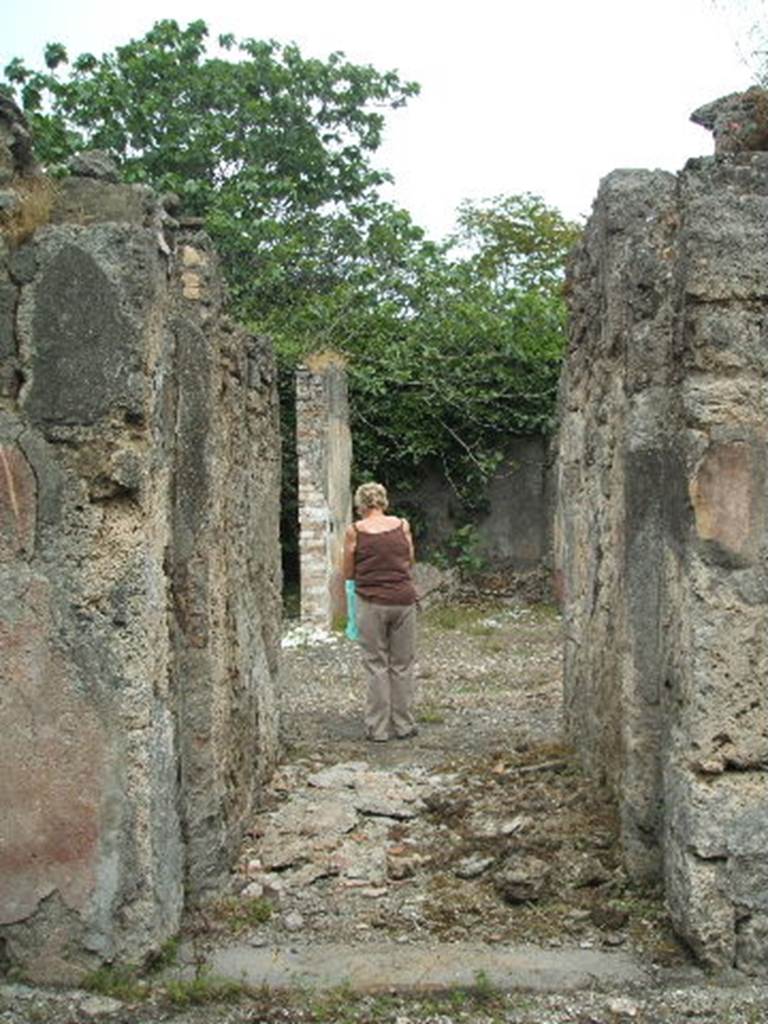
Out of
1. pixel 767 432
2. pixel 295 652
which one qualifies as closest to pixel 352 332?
pixel 295 652

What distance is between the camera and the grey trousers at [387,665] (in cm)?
693

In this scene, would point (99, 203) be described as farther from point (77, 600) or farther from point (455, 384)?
point (455, 384)

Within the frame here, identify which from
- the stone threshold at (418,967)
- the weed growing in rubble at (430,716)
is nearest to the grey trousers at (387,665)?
the weed growing in rubble at (430,716)

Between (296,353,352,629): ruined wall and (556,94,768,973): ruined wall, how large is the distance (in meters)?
7.02

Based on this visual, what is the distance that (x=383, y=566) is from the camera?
6.97 metres

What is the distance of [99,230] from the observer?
11.4ft

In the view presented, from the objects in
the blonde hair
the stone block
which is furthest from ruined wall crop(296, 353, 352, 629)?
the stone block

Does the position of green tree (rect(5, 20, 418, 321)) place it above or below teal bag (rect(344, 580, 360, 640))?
above

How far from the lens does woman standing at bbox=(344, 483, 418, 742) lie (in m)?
6.95

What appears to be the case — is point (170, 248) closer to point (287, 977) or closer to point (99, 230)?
point (99, 230)

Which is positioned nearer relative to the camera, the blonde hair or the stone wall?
the blonde hair

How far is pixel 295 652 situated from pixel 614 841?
6.10 metres

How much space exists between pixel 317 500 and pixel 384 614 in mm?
4515

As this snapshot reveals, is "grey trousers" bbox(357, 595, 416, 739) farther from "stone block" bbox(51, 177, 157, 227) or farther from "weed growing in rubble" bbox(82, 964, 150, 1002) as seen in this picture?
"stone block" bbox(51, 177, 157, 227)
